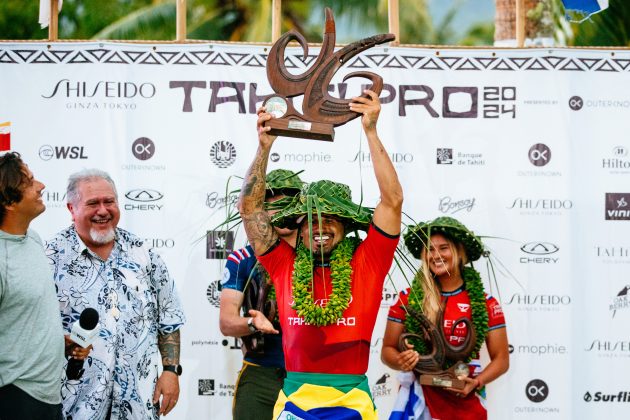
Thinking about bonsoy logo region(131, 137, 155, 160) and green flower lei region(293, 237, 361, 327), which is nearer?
green flower lei region(293, 237, 361, 327)

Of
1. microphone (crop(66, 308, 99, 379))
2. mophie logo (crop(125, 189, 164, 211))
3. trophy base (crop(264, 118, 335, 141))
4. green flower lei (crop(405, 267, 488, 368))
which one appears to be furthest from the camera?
mophie logo (crop(125, 189, 164, 211))

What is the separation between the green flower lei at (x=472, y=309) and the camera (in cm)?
583

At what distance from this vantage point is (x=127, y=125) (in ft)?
21.5

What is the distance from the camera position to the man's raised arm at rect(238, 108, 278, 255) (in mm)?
4609

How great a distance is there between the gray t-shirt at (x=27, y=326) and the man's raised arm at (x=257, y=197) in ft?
3.19

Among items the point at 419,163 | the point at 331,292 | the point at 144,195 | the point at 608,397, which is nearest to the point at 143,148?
the point at 144,195

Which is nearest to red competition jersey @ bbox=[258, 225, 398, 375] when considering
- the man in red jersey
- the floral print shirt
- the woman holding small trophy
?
the man in red jersey

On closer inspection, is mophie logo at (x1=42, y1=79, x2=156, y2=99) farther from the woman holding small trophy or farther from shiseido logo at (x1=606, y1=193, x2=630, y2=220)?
shiseido logo at (x1=606, y1=193, x2=630, y2=220)

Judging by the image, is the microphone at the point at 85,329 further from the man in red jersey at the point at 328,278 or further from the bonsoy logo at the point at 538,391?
the bonsoy logo at the point at 538,391

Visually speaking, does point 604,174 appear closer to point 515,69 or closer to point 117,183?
point 515,69

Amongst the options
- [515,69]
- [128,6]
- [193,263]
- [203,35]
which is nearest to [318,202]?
[193,263]

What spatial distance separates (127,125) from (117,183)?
1.30 ft

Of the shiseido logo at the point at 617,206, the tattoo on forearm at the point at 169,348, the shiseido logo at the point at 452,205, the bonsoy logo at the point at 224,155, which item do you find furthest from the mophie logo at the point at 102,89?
the shiseido logo at the point at 617,206

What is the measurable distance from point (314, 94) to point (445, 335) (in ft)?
6.14
